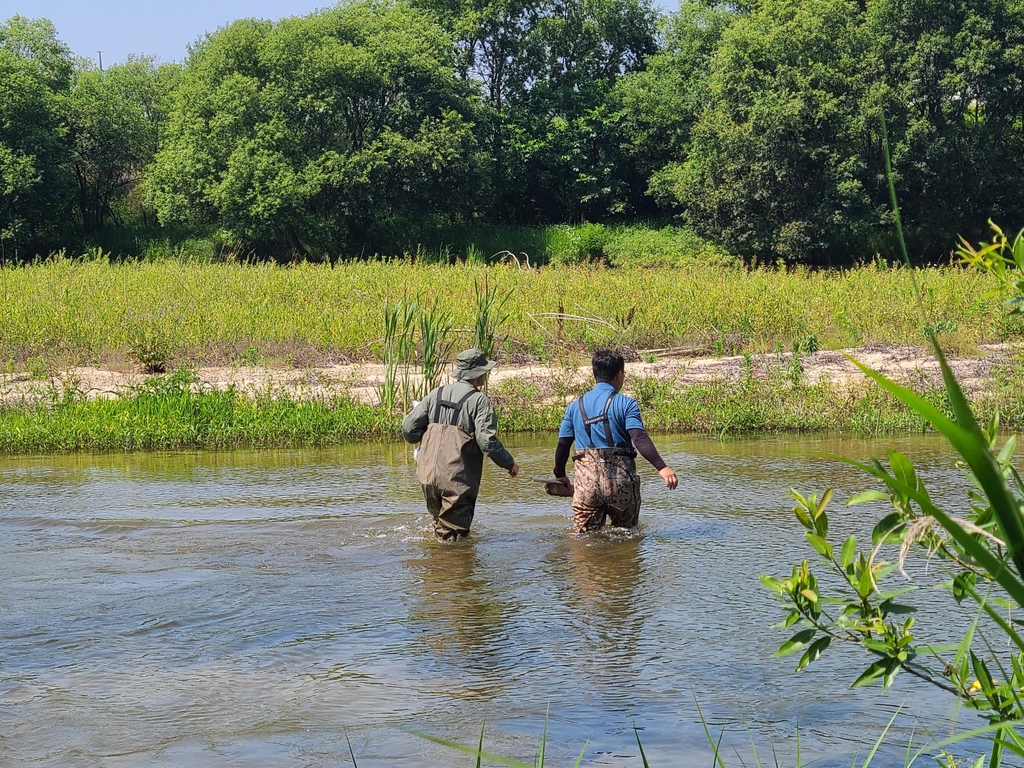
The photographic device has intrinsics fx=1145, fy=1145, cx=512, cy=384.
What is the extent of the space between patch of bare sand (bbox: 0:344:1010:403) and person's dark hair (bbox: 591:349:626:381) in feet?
24.8

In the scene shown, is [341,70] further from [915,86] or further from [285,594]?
[285,594]

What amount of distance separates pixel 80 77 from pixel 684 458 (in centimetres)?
4507

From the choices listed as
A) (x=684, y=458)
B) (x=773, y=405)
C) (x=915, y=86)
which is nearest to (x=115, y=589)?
(x=684, y=458)

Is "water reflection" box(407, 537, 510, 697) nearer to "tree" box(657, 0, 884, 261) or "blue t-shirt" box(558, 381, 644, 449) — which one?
"blue t-shirt" box(558, 381, 644, 449)

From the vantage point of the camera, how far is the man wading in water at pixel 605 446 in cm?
784

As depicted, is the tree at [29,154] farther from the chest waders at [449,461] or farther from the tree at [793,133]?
the chest waders at [449,461]

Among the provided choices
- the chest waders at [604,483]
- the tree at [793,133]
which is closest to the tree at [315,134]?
the tree at [793,133]

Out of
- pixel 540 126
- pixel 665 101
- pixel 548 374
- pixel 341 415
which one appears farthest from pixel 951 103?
pixel 341 415

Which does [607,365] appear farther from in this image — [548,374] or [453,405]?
[548,374]

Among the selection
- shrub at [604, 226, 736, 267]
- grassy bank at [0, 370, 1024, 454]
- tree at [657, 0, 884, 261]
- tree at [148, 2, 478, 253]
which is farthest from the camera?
tree at [148, 2, 478, 253]

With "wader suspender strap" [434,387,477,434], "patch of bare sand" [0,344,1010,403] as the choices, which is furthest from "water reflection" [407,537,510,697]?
"patch of bare sand" [0,344,1010,403]

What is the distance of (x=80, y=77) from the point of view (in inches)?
1959

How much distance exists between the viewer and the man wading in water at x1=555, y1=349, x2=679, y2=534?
25.7 feet

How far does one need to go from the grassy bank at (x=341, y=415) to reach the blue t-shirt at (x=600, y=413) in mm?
6096
